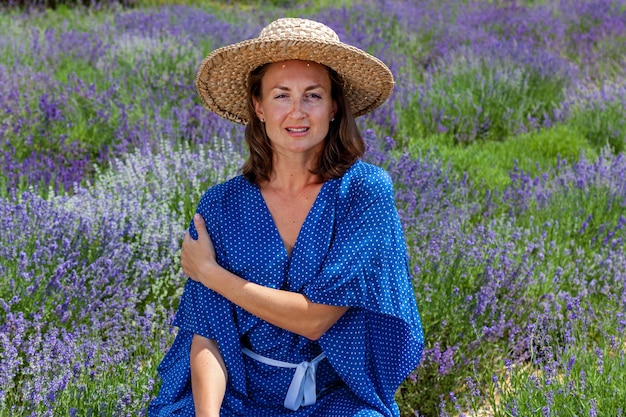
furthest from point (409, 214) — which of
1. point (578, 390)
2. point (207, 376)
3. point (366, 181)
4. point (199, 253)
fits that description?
point (207, 376)

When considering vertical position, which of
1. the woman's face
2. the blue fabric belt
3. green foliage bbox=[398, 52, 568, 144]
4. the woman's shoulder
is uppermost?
the woman's face

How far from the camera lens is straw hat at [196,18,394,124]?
2389 mm

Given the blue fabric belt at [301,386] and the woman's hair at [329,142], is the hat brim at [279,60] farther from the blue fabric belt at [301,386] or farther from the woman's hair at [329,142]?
the blue fabric belt at [301,386]

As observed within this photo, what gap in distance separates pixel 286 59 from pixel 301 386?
0.88 m

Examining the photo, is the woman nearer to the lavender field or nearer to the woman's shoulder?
the woman's shoulder

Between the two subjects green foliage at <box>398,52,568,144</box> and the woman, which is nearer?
the woman

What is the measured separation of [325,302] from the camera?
7.63 feet

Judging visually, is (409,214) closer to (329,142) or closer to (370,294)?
(329,142)

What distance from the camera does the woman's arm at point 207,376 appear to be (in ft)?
7.62

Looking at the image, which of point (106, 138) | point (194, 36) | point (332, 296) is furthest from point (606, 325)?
point (194, 36)

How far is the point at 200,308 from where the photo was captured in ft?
8.10

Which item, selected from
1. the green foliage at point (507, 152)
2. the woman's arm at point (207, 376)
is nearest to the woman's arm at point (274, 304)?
the woman's arm at point (207, 376)

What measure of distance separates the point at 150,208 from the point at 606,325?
194 centimetres

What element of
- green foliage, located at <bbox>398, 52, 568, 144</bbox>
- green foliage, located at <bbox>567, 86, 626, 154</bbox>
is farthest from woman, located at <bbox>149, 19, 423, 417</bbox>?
green foliage, located at <bbox>567, 86, 626, 154</bbox>
